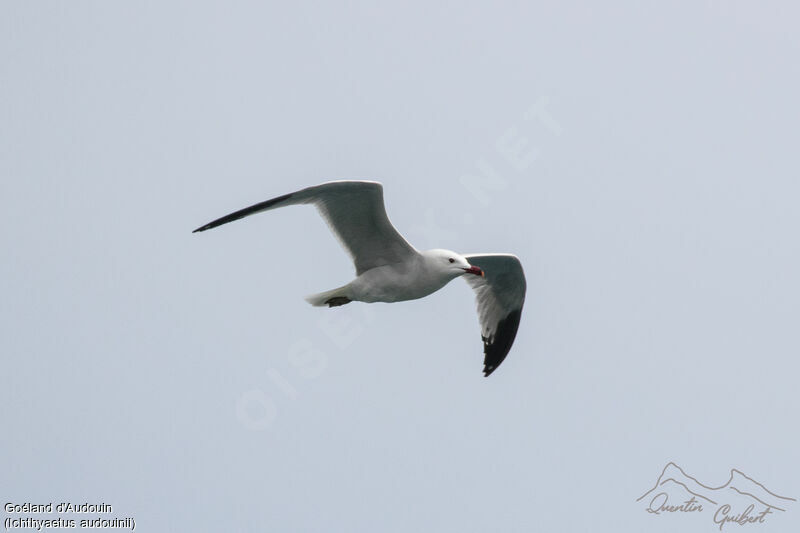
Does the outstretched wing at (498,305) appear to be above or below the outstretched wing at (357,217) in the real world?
below

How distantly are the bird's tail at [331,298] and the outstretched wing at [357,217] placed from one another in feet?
0.89

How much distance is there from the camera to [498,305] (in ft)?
40.7

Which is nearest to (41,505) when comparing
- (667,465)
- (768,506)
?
(667,465)

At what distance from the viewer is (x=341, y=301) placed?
10.5m

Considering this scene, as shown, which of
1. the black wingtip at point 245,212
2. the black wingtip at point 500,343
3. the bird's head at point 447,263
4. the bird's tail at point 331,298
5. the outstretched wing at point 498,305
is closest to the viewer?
the black wingtip at point 245,212

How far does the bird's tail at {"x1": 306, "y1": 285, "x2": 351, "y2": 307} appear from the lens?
10375mm

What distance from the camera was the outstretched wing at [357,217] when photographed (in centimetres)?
926

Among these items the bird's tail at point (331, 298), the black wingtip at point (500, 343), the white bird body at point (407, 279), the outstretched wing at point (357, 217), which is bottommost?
the black wingtip at point (500, 343)

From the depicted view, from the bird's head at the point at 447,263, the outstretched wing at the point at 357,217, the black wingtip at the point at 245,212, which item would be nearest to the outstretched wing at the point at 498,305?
the bird's head at the point at 447,263

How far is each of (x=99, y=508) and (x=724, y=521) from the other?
6322mm

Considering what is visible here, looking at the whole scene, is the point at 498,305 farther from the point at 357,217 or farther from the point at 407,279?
the point at 357,217

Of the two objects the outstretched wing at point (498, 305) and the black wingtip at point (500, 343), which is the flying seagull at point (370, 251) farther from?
the black wingtip at point (500, 343)

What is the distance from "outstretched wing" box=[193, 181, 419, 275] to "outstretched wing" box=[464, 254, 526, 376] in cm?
191

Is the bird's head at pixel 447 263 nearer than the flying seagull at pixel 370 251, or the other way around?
the flying seagull at pixel 370 251
